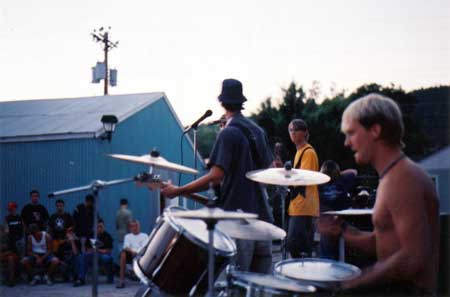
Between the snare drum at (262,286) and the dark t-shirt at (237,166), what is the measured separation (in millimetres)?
941

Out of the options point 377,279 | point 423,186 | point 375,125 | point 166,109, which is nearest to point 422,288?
point 377,279

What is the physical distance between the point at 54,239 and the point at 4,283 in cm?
136

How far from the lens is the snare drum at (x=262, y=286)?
2.81 meters

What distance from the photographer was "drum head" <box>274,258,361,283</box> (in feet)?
9.45

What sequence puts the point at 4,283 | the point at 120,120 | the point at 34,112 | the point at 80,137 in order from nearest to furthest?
1. the point at 4,283
2. the point at 80,137
3. the point at 120,120
4. the point at 34,112

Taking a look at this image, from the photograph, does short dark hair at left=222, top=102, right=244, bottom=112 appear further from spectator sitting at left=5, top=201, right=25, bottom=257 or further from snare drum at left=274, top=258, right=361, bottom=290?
spectator sitting at left=5, top=201, right=25, bottom=257

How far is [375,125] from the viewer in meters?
2.41

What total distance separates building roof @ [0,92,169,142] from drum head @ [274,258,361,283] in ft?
37.7

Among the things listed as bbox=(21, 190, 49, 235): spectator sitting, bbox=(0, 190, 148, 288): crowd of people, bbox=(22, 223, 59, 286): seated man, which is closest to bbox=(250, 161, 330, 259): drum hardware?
bbox=(0, 190, 148, 288): crowd of people

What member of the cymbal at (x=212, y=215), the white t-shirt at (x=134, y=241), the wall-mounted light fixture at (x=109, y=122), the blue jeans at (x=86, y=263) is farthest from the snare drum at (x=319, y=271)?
the wall-mounted light fixture at (x=109, y=122)

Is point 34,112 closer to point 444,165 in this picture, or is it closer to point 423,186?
point 423,186

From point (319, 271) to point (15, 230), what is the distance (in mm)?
9366

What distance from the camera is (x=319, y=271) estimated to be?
309cm

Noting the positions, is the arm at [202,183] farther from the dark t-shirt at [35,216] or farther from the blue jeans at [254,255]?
the dark t-shirt at [35,216]
